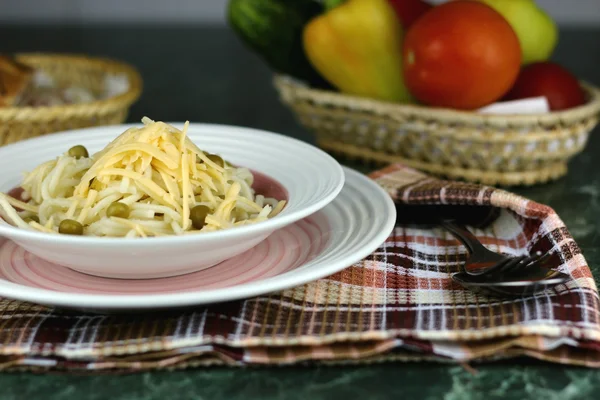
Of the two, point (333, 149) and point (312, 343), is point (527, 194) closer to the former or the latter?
point (333, 149)

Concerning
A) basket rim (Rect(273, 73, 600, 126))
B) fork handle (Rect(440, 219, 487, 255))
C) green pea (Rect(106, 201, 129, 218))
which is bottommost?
green pea (Rect(106, 201, 129, 218))

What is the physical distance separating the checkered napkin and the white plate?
3 cm

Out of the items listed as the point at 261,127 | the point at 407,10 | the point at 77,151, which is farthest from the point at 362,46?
the point at 77,151

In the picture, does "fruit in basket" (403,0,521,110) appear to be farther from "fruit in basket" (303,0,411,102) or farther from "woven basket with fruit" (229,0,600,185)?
"fruit in basket" (303,0,411,102)

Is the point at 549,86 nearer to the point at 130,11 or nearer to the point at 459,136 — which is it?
the point at 459,136

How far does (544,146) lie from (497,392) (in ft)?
2.49

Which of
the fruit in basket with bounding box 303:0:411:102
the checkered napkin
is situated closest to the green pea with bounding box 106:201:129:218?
the checkered napkin

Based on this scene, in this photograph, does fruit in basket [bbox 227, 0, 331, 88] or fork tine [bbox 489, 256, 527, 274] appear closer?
fork tine [bbox 489, 256, 527, 274]

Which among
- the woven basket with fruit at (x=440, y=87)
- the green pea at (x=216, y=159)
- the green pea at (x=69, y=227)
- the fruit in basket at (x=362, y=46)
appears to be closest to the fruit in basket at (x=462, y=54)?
the woven basket with fruit at (x=440, y=87)

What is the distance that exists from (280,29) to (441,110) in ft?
1.59

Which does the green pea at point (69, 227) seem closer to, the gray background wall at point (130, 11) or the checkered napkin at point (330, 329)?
the checkered napkin at point (330, 329)

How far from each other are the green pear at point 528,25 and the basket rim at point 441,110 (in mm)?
129

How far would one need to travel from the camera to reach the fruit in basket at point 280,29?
179 cm

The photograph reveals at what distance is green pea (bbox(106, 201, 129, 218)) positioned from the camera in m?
0.99
